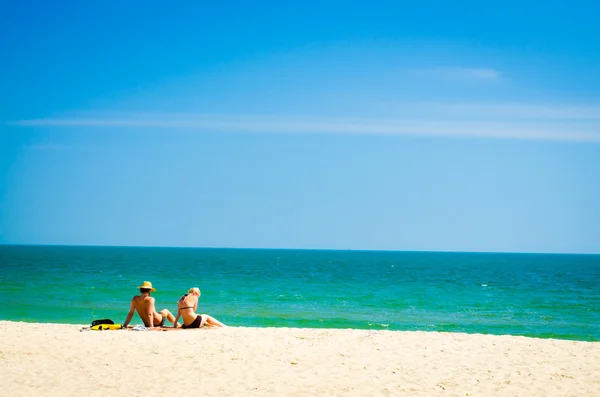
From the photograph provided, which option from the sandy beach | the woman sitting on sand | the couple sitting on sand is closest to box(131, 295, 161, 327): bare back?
the couple sitting on sand

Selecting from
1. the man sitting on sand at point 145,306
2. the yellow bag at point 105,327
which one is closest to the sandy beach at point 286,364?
the yellow bag at point 105,327

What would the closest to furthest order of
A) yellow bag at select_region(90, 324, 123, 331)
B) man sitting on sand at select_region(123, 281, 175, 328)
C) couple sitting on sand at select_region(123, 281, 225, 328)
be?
1. man sitting on sand at select_region(123, 281, 175, 328)
2. couple sitting on sand at select_region(123, 281, 225, 328)
3. yellow bag at select_region(90, 324, 123, 331)

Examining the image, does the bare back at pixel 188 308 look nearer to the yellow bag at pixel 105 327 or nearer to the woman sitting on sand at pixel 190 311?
the woman sitting on sand at pixel 190 311

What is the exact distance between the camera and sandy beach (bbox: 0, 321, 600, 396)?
Result: 9.31 meters

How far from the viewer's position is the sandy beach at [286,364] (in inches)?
367

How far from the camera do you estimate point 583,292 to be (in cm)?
3975

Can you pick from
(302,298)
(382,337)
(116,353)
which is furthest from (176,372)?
(302,298)

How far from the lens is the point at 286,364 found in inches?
430

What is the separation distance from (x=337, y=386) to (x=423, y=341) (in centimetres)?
474

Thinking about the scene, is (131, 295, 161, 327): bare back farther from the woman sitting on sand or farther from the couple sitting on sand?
the woman sitting on sand

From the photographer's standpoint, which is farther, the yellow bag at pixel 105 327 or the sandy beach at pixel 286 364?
the yellow bag at pixel 105 327

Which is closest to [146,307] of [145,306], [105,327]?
[145,306]

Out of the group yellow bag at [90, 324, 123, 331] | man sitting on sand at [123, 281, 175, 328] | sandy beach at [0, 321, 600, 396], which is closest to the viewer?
sandy beach at [0, 321, 600, 396]

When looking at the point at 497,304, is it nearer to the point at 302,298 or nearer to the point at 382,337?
the point at 302,298
